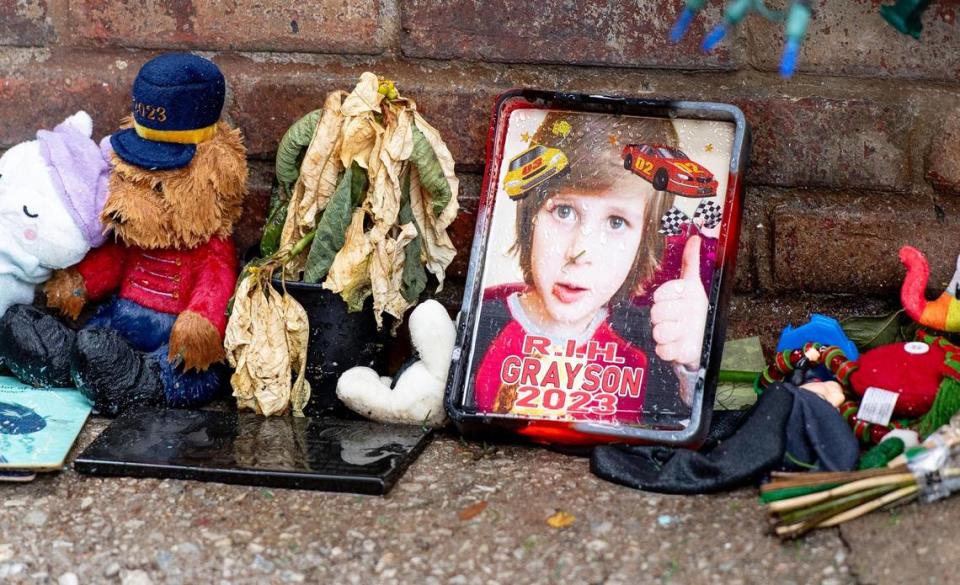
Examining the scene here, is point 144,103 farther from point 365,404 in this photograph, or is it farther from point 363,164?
point 365,404

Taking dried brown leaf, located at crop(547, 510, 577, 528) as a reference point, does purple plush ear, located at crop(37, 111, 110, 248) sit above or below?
above

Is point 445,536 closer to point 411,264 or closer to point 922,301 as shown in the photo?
point 411,264

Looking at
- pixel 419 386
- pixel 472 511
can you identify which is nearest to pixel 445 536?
pixel 472 511

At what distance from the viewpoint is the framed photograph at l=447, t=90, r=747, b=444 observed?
2.29 metres

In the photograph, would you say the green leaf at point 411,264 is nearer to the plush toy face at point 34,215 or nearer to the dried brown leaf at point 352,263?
the dried brown leaf at point 352,263

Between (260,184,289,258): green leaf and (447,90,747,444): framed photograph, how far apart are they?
0.42m

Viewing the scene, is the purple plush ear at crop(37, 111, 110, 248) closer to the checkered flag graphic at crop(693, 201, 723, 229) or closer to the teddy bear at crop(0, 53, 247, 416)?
the teddy bear at crop(0, 53, 247, 416)

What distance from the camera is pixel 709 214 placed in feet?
7.80

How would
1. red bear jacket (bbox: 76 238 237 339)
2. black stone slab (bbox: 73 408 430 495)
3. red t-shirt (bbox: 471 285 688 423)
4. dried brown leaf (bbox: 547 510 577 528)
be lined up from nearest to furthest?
dried brown leaf (bbox: 547 510 577 528)
black stone slab (bbox: 73 408 430 495)
red t-shirt (bbox: 471 285 688 423)
red bear jacket (bbox: 76 238 237 339)

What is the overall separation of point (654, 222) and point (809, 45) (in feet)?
1.59

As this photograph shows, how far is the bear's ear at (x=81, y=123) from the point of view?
2.55 m

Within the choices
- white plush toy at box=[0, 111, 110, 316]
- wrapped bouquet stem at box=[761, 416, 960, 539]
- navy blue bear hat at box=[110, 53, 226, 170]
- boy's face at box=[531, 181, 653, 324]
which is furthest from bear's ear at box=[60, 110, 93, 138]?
wrapped bouquet stem at box=[761, 416, 960, 539]

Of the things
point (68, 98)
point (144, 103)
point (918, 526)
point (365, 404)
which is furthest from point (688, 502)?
point (68, 98)

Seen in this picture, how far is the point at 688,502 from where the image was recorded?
2.03 meters
